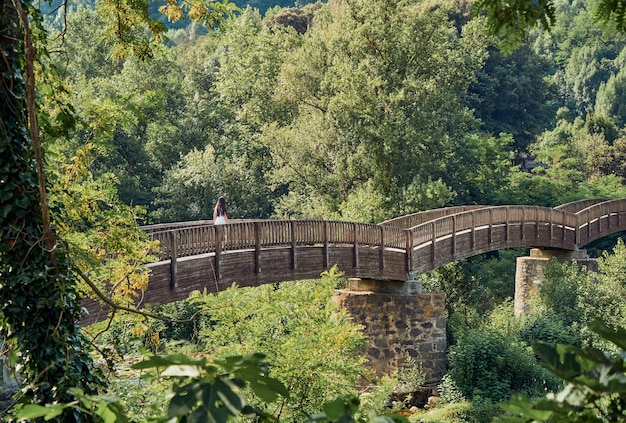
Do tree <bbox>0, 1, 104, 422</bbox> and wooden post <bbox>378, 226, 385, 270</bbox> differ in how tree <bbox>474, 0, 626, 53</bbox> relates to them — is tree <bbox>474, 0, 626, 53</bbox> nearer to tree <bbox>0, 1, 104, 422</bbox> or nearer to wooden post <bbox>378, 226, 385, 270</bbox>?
tree <bbox>0, 1, 104, 422</bbox>

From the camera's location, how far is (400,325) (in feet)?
69.0

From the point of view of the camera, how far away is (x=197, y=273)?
15297mm

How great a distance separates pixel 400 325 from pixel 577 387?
18.9m

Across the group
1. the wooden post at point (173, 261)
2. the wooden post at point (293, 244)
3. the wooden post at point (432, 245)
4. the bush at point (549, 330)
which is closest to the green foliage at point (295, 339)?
the wooden post at point (173, 261)

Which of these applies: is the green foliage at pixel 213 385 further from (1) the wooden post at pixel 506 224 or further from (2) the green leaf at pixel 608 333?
(1) the wooden post at pixel 506 224

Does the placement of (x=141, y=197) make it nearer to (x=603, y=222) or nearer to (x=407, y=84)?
(x=407, y=84)

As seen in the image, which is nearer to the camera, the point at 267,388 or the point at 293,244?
the point at 267,388

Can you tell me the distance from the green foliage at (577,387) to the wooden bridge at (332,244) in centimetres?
1080

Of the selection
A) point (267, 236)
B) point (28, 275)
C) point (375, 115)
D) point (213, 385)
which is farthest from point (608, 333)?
point (375, 115)

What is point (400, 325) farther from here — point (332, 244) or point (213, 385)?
point (213, 385)

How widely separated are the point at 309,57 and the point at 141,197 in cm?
789

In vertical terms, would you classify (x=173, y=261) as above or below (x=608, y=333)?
below

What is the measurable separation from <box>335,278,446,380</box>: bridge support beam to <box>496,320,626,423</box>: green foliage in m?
18.6

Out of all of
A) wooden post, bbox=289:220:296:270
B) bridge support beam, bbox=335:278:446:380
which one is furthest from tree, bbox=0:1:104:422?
bridge support beam, bbox=335:278:446:380
